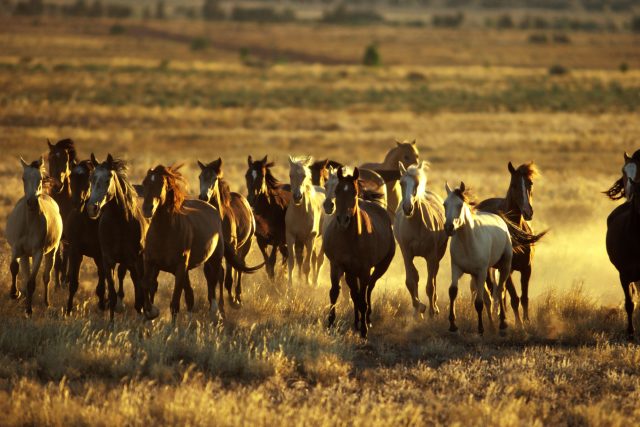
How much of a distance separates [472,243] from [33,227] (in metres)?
4.98

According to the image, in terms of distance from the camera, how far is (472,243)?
11.2 metres

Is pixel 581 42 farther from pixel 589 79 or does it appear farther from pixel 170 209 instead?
pixel 170 209

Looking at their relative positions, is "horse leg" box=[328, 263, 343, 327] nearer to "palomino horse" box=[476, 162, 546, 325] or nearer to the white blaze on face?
"palomino horse" box=[476, 162, 546, 325]

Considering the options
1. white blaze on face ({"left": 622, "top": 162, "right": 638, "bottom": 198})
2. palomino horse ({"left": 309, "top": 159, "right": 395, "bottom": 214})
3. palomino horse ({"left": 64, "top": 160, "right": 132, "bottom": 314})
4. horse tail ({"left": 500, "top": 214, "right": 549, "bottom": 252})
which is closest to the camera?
palomino horse ({"left": 64, "top": 160, "right": 132, "bottom": 314})

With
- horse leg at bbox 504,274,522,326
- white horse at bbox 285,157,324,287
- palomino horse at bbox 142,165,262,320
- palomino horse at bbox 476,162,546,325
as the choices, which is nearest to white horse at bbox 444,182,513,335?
horse leg at bbox 504,274,522,326

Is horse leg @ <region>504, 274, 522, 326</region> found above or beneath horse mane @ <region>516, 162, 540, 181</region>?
beneath

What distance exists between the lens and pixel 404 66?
236 feet

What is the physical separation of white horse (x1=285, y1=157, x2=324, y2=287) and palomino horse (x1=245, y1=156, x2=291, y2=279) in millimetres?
347

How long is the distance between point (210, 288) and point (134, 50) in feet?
225

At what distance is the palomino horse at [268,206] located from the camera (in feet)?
46.3

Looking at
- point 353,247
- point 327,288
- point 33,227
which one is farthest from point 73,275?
point 327,288

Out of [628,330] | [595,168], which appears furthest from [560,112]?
[628,330]

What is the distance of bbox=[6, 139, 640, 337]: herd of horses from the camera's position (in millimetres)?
11047

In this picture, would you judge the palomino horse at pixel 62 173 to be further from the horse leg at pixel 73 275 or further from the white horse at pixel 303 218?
the white horse at pixel 303 218
